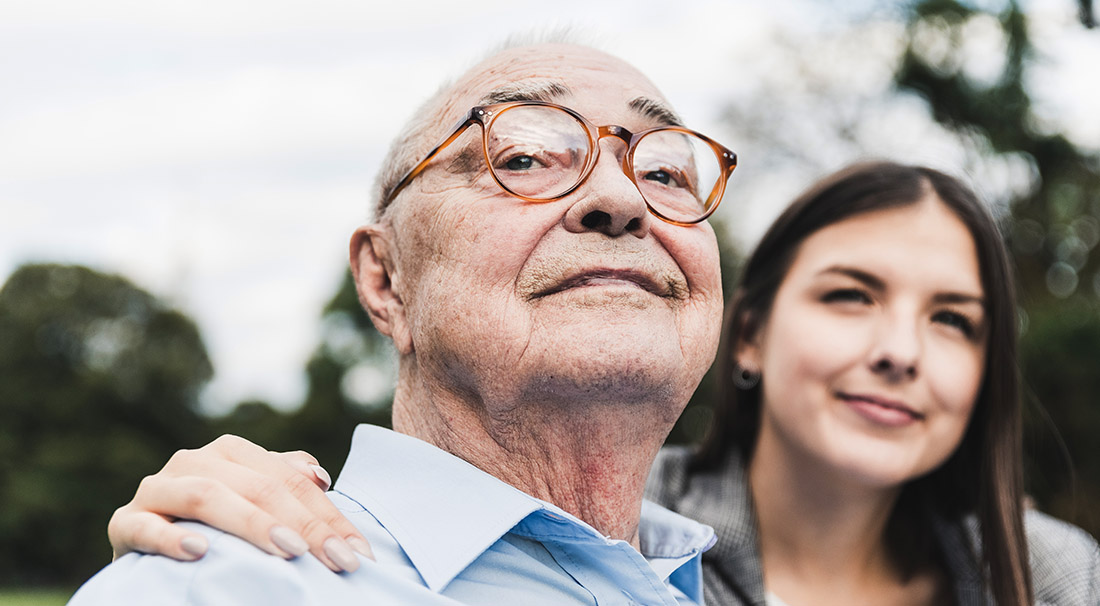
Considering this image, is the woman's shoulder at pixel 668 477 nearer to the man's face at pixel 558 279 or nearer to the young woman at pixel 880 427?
the young woman at pixel 880 427

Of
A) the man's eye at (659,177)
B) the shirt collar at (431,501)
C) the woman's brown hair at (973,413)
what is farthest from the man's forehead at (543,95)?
the woman's brown hair at (973,413)

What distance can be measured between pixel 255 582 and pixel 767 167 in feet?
54.6

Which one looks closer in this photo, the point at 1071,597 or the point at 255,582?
the point at 255,582

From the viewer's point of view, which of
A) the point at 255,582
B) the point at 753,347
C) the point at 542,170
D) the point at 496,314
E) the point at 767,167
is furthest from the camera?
the point at 767,167

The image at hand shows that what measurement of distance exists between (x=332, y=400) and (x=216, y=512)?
90.9 feet

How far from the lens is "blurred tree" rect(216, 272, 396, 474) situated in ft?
91.7

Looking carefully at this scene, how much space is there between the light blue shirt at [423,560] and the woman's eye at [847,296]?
1369mm

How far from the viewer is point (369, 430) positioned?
209 centimetres

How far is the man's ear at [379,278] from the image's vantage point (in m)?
2.21

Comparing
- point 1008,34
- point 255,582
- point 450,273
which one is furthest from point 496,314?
point 1008,34

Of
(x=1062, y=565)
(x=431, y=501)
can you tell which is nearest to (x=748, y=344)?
(x=1062, y=565)

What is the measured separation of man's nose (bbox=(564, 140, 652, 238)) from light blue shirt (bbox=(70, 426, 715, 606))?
0.59 meters

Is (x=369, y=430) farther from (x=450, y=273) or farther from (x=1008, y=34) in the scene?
(x=1008, y=34)

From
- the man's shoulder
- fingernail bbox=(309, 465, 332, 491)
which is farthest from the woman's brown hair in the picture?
the man's shoulder
